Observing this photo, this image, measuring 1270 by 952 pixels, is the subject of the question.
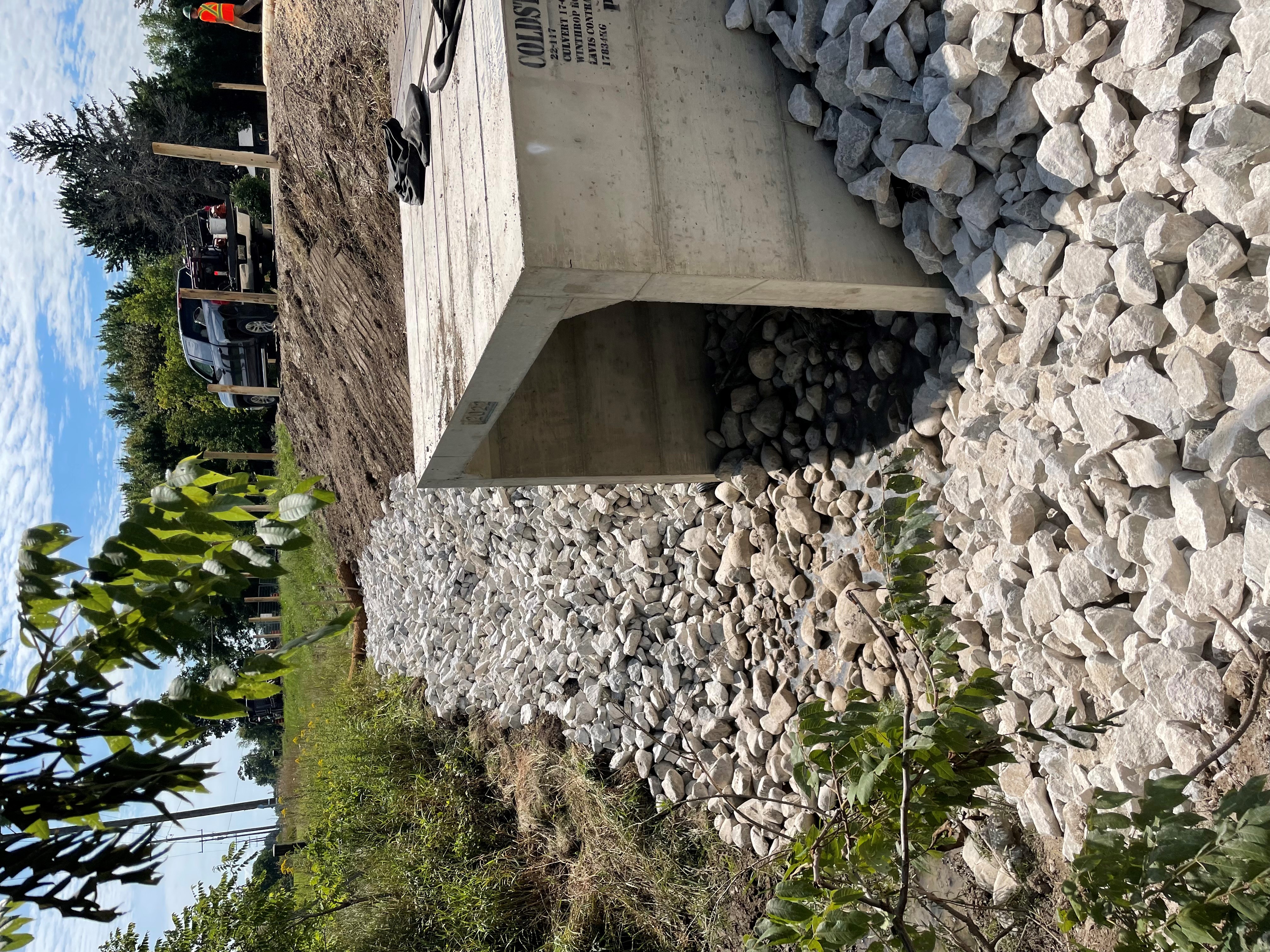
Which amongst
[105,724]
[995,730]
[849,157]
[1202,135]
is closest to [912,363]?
[849,157]

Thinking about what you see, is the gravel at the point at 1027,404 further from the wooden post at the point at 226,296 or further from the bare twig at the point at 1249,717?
the wooden post at the point at 226,296

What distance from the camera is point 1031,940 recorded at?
2678 millimetres

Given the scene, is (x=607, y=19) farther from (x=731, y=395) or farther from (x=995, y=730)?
(x=995, y=730)

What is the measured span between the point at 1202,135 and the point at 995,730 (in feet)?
4.55

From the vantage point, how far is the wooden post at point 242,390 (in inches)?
507

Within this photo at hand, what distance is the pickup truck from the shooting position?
12.0 m

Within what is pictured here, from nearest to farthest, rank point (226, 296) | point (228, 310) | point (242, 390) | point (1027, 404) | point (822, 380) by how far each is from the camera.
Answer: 1. point (1027, 404)
2. point (822, 380)
3. point (226, 296)
4. point (228, 310)
5. point (242, 390)

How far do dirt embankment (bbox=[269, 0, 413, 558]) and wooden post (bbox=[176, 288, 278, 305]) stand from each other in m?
0.81

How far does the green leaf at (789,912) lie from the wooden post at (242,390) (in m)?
12.1

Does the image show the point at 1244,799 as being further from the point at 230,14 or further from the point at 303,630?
the point at 230,14

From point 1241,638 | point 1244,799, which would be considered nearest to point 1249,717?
point 1241,638

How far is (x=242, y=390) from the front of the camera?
506 inches

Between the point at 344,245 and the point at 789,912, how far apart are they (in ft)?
26.1

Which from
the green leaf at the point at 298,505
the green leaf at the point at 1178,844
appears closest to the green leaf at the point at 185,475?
the green leaf at the point at 298,505
